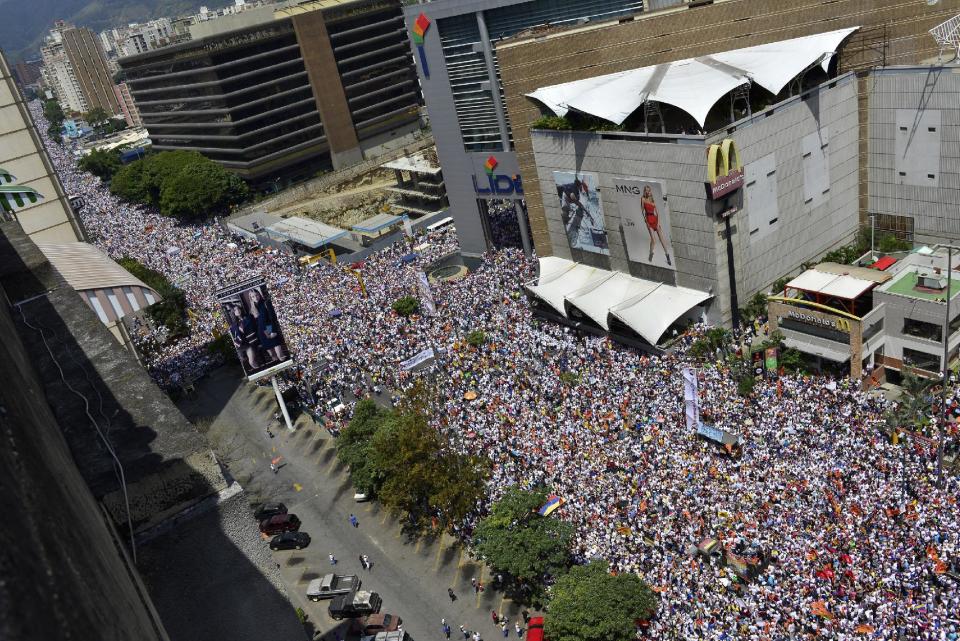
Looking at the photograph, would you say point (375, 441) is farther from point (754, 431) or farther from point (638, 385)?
point (754, 431)

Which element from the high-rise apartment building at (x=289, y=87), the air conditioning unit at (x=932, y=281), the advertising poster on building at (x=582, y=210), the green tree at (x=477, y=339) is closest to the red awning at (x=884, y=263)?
the air conditioning unit at (x=932, y=281)

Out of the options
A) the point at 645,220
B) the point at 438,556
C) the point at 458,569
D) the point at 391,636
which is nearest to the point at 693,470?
the point at 458,569

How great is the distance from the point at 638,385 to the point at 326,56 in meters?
78.0

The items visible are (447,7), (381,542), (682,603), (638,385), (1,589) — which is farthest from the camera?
(447,7)

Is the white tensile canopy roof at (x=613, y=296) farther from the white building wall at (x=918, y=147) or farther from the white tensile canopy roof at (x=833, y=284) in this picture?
the white building wall at (x=918, y=147)

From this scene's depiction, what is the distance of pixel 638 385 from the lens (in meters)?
33.4

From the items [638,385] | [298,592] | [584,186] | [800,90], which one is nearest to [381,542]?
[298,592]

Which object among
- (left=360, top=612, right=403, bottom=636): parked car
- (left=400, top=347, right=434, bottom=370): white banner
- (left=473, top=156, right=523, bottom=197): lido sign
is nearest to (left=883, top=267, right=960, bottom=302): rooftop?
(left=400, top=347, right=434, bottom=370): white banner

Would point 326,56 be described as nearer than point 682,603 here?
No

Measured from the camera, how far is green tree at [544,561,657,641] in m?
21.8

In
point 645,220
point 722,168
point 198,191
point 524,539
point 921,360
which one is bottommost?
point 921,360

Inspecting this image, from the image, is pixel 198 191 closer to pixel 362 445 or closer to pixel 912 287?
pixel 362 445

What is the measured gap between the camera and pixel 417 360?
40.7m

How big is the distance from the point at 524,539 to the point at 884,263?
77.9 feet
